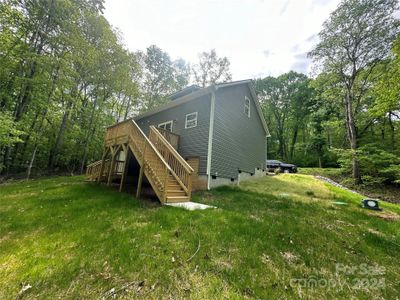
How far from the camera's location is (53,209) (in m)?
5.76

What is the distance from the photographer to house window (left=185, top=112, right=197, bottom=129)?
400 inches

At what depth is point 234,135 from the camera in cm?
1162

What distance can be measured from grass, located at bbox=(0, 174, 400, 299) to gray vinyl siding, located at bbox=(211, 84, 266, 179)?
15.3 feet

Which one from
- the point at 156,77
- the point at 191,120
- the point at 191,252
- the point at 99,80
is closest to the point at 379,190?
the point at 191,120

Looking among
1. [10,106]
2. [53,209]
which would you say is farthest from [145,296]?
[10,106]

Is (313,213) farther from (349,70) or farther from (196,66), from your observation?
(196,66)

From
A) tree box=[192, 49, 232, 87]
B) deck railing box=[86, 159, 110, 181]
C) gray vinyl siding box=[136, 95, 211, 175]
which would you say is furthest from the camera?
tree box=[192, 49, 232, 87]

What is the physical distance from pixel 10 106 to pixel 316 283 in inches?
729

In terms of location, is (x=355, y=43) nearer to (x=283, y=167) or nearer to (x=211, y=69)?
(x=283, y=167)

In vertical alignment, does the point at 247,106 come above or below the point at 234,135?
above

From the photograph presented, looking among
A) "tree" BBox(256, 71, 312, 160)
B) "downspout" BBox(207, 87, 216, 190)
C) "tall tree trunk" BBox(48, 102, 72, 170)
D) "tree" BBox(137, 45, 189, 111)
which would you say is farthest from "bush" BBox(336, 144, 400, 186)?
"tall tree trunk" BBox(48, 102, 72, 170)

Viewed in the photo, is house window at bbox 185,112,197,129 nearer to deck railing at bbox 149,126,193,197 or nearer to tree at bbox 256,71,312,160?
deck railing at bbox 149,126,193,197

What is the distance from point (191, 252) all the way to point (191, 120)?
8.05m

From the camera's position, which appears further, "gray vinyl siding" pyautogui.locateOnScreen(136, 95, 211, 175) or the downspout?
"gray vinyl siding" pyautogui.locateOnScreen(136, 95, 211, 175)
